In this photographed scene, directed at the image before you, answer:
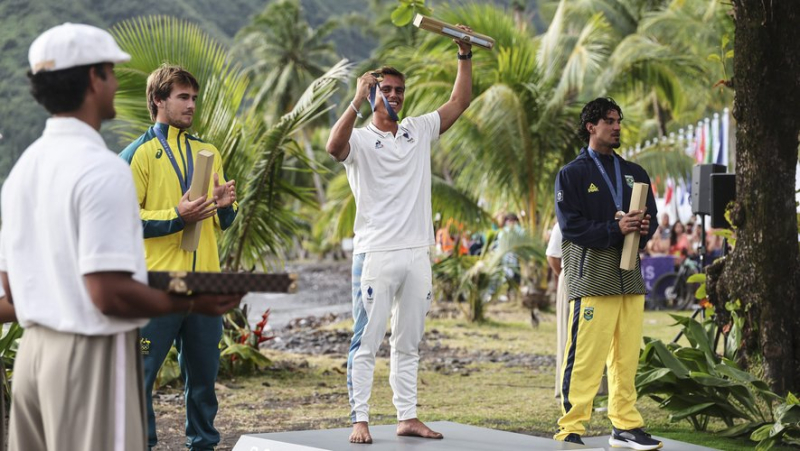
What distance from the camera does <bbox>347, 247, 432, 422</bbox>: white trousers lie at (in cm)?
655

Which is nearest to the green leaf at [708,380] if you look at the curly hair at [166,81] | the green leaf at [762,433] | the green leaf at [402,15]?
the green leaf at [762,433]

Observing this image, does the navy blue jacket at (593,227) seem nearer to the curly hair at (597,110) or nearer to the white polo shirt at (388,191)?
the curly hair at (597,110)

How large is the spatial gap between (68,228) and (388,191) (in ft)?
10.9

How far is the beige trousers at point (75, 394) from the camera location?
343cm

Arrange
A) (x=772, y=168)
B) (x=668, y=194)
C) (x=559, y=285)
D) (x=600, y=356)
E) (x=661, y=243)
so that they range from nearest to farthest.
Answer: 1. (x=600, y=356)
2. (x=772, y=168)
3. (x=559, y=285)
4. (x=661, y=243)
5. (x=668, y=194)

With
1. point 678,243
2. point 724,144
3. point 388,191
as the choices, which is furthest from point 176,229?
point 678,243

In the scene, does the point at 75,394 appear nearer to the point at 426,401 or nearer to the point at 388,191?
the point at 388,191

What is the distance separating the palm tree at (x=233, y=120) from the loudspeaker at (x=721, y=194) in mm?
3883

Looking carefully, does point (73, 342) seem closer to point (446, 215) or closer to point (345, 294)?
point (446, 215)

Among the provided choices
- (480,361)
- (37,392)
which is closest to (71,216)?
(37,392)

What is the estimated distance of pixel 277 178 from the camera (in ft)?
38.8

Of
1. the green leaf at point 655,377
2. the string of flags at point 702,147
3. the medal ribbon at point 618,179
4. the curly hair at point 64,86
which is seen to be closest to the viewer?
the curly hair at point 64,86

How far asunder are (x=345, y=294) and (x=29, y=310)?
35.7 meters

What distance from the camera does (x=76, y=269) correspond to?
3418mm
